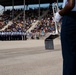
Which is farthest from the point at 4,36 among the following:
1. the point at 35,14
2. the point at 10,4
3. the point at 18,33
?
the point at 10,4

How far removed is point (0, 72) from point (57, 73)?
1.55m

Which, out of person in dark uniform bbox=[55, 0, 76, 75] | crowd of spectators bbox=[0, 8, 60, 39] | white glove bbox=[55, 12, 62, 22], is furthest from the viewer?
crowd of spectators bbox=[0, 8, 60, 39]

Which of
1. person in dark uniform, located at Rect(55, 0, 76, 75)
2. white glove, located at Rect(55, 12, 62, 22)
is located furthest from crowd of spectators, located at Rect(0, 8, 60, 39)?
person in dark uniform, located at Rect(55, 0, 76, 75)

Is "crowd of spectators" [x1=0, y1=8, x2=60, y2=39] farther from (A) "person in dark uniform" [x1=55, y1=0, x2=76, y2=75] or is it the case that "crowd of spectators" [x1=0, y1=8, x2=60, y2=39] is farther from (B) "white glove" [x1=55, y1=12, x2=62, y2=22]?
(A) "person in dark uniform" [x1=55, y1=0, x2=76, y2=75]

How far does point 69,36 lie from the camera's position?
2875 millimetres

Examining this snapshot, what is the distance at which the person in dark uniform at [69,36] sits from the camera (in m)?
2.87

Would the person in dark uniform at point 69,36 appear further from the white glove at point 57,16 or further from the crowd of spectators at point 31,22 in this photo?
the crowd of spectators at point 31,22

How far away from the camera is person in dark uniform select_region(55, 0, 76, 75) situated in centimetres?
287

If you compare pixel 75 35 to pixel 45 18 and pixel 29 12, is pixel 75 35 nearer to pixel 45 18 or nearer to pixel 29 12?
pixel 45 18

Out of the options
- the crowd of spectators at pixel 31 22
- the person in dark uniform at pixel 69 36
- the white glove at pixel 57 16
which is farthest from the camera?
the crowd of spectators at pixel 31 22

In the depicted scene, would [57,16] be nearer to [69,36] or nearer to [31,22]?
[69,36]

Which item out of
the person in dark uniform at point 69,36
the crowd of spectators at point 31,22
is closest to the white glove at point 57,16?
the person in dark uniform at point 69,36

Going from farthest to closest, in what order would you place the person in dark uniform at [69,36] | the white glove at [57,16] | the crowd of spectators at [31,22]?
the crowd of spectators at [31,22]
the white glove at [57,16]
the person in dark uniform at [69,36]

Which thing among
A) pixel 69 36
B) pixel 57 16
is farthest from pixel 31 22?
pixel 69 36
